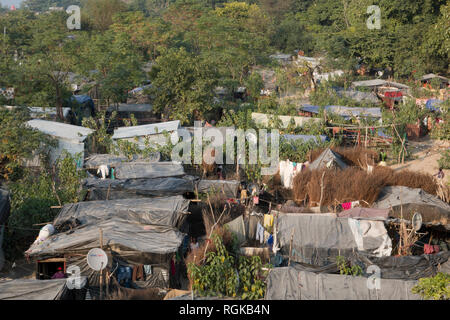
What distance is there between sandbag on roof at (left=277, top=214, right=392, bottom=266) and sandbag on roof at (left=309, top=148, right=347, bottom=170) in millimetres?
3664

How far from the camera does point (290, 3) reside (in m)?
51.0

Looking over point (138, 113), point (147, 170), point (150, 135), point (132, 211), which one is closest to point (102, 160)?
point (147, 170)

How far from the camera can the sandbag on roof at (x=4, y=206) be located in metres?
9.80

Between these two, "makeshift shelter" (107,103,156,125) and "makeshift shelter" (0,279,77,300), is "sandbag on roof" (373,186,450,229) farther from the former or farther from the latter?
"makeshift shelter" (107,103,156,125)

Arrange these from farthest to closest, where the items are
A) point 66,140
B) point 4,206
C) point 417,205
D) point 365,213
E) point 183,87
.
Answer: point 183,87, point 66,140, point 417,205, point 4,206, point 365,213

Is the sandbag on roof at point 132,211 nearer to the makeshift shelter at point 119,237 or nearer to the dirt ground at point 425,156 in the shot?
the makeshift shelter at point 119,237

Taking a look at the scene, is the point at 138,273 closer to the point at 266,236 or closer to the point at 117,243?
the point at 117,243

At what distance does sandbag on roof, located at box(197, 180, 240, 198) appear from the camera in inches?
451

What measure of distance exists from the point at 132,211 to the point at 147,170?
2.52 meters

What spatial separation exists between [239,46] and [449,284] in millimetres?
25394

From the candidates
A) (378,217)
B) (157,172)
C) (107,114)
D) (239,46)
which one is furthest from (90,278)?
(239,46)

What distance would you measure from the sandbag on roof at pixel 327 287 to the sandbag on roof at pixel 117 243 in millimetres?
2149

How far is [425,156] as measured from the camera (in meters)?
17.5

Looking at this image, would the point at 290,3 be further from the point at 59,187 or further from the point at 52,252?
the point at 52,252
